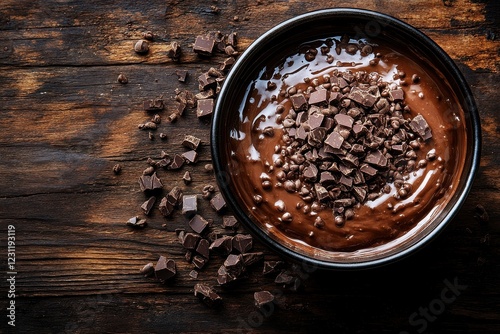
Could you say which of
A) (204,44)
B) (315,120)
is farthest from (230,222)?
(204,44)

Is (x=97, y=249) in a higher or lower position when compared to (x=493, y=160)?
lower

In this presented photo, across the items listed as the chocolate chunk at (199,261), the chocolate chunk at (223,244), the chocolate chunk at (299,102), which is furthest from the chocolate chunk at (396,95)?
the chocolate chunk at (199,261)

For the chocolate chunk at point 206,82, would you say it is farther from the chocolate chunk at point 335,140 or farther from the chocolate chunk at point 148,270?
the chocolate chunk at point 148,270

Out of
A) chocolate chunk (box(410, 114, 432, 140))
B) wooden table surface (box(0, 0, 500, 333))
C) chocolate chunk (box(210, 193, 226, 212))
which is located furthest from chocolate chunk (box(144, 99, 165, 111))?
chocolate chunk (box(410, 114, 432, 140))

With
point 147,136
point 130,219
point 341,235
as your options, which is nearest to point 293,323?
point 341,235

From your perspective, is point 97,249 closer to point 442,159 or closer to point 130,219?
point 130,219

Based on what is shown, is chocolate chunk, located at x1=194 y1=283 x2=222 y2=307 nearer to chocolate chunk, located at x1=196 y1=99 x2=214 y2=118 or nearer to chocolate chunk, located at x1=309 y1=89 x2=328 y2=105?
chocolate chunk, located at x1=196 y1=99 x2=214 y2=118

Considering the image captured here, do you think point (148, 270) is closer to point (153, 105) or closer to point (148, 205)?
point (148, 205)
